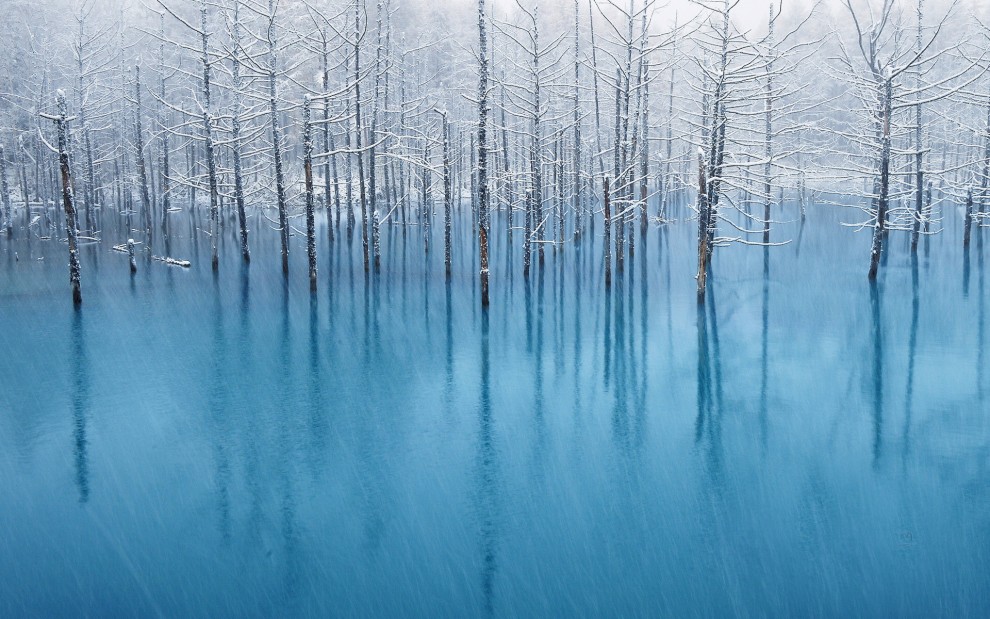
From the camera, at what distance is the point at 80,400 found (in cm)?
1294

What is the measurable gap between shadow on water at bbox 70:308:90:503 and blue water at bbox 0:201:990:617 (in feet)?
0.21

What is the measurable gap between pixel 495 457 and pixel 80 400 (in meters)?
7.71

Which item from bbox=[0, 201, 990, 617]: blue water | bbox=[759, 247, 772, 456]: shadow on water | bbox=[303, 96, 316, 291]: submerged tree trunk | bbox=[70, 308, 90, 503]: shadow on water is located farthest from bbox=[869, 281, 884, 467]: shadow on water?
bbox=[303, 96, 316, 291]: submerged tree trunk

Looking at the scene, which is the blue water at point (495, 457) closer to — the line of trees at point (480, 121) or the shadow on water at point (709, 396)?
the shadow on water at point (709, 396)

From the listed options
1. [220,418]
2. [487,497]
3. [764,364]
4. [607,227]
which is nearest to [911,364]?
[764,364]

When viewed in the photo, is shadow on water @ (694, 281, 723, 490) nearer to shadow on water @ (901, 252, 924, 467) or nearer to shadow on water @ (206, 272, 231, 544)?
shadow on water @ (901, 252, 924, 467)

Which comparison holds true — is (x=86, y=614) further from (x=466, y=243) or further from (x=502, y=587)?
(x=466, y=243)

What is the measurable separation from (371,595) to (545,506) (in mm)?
2601

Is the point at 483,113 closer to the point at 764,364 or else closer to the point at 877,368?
the point at 764,364

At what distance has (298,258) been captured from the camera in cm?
3167

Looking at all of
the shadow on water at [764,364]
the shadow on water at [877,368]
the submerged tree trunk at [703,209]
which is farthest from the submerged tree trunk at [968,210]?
the submerged tree trunk at [703,209]

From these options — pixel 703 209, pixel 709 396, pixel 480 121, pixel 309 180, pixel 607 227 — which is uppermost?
pixel 480 121

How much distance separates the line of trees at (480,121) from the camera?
22.0 metres

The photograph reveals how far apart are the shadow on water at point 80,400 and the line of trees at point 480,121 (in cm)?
357
